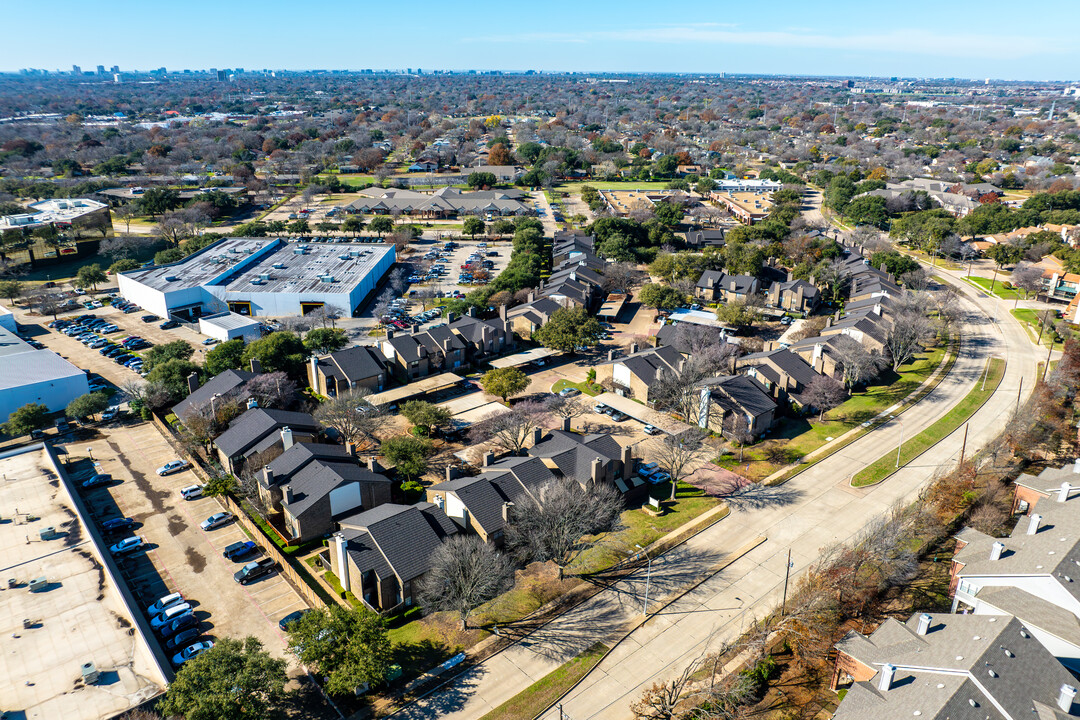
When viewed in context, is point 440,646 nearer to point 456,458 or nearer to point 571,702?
point 571,702

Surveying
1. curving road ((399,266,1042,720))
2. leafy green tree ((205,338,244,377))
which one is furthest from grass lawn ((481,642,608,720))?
leafy green tree ((205,338,244,377))

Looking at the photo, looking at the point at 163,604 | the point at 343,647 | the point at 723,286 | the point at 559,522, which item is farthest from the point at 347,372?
the point at 723,286

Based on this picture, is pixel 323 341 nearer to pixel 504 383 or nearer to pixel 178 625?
pixel 504 383

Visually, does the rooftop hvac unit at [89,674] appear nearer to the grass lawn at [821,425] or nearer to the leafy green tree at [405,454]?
→ the leafy green tree at [405,454]

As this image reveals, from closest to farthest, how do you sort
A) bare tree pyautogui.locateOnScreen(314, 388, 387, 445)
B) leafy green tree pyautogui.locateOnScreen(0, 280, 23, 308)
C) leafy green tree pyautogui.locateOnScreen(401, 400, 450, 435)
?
bare tree pyautogui.locateOnScreen(314, 388, 387, 445) → leafy green tree pyautogui.locateOnScreen(401, 400, 450, 435) → leafy green tree pyautogui.locateOnScreen(0, 280, 23, 308)

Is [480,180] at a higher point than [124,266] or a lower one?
higher

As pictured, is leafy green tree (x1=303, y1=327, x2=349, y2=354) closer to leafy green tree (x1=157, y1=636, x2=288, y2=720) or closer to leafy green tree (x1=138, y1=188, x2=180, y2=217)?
leafy green tree (x1=157, y1=636, x2=288, y2=720)
